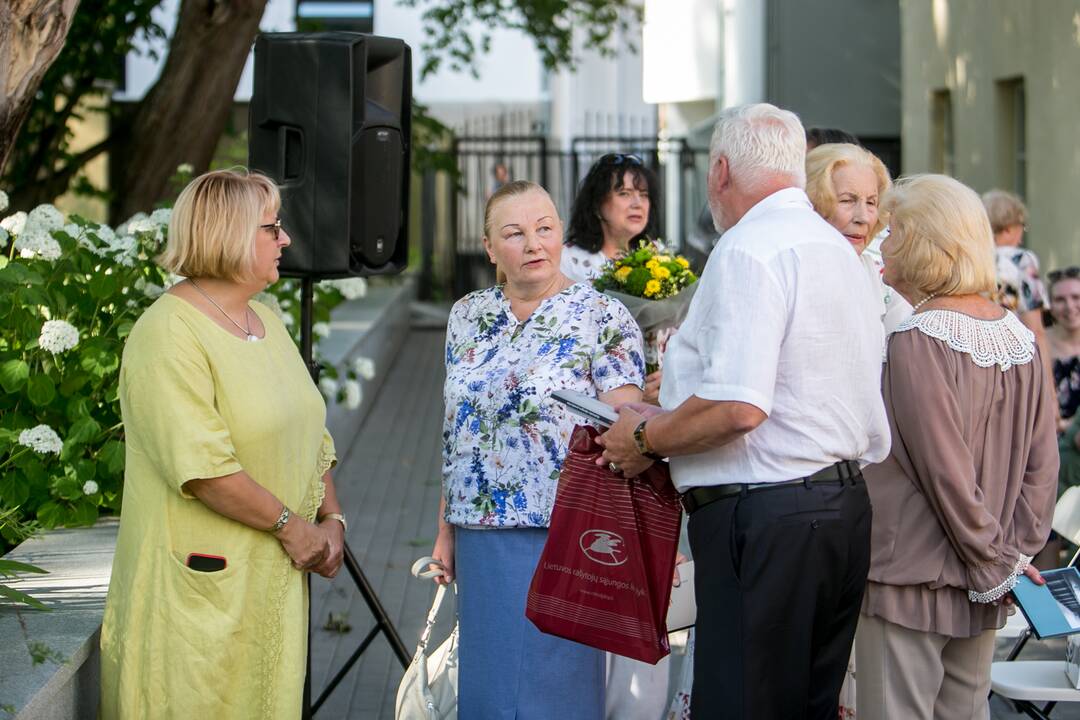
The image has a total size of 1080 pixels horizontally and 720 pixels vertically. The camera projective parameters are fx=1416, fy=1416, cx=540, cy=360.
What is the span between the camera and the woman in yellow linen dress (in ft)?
11.7

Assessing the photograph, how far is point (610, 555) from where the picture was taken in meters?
3.61

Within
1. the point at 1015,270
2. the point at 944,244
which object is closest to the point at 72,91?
the point at 1015,270

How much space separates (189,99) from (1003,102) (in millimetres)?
7203

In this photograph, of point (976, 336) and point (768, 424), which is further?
point (976, 336)

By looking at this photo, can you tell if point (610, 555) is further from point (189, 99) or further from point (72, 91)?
point (72, 91)

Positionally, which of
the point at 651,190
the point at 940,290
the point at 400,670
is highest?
the point at 651,190

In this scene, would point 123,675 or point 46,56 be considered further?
point 46,56

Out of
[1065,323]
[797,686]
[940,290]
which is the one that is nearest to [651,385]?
[940,290]

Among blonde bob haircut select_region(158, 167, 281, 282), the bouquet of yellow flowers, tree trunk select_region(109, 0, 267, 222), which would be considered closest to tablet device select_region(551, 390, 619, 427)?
blonde bob haircut select_region(158, 167, 281, 282)

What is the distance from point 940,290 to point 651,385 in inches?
61.3

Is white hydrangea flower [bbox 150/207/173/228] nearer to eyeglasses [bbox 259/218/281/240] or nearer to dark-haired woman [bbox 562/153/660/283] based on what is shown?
dark-haired woman [bbox 562/153/660/283]

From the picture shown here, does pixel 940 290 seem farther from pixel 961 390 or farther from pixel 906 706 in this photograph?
pixel 906 706

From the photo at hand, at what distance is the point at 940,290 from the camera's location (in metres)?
3.78

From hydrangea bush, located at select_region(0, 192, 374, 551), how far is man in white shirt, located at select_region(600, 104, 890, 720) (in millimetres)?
2517
